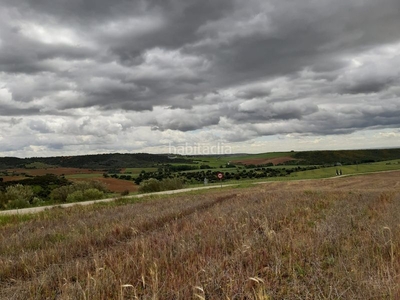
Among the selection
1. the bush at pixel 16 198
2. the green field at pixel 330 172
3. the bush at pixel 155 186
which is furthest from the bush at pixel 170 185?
the green field at pixel 330 172

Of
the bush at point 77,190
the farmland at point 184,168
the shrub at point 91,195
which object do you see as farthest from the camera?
the farmland at point 184,168

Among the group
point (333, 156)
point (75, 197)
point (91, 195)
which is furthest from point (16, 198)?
point (333, 156)

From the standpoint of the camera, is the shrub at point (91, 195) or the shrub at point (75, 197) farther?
the shrub at point (91, 195)

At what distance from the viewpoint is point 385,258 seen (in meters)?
5.83

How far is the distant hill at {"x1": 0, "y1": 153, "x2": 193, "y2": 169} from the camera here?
156625 millimetres

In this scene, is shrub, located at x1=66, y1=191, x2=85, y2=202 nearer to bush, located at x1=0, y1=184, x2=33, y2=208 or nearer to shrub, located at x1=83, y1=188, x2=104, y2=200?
shrub, located at x1=83, y1=188, x2=104, y2=200

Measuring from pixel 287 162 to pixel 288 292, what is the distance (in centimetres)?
15747

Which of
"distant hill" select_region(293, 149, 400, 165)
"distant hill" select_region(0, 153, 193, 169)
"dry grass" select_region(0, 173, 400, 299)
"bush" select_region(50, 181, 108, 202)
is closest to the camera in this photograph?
"dry grass" select_region(0, 173, 400, 299)

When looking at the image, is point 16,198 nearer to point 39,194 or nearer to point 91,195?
point 91,195

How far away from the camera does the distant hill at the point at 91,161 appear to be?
157m

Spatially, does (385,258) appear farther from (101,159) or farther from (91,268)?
(101,159)

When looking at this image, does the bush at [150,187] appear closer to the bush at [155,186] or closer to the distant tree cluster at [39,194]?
the bush at [155,186]

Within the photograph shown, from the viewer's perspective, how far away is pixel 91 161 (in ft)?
574

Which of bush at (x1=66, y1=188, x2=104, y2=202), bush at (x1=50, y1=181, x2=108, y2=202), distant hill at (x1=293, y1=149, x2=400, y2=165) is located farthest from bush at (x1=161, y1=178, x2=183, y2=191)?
distant hill at (x1=293, y1=149, x2=400, y2=165)
